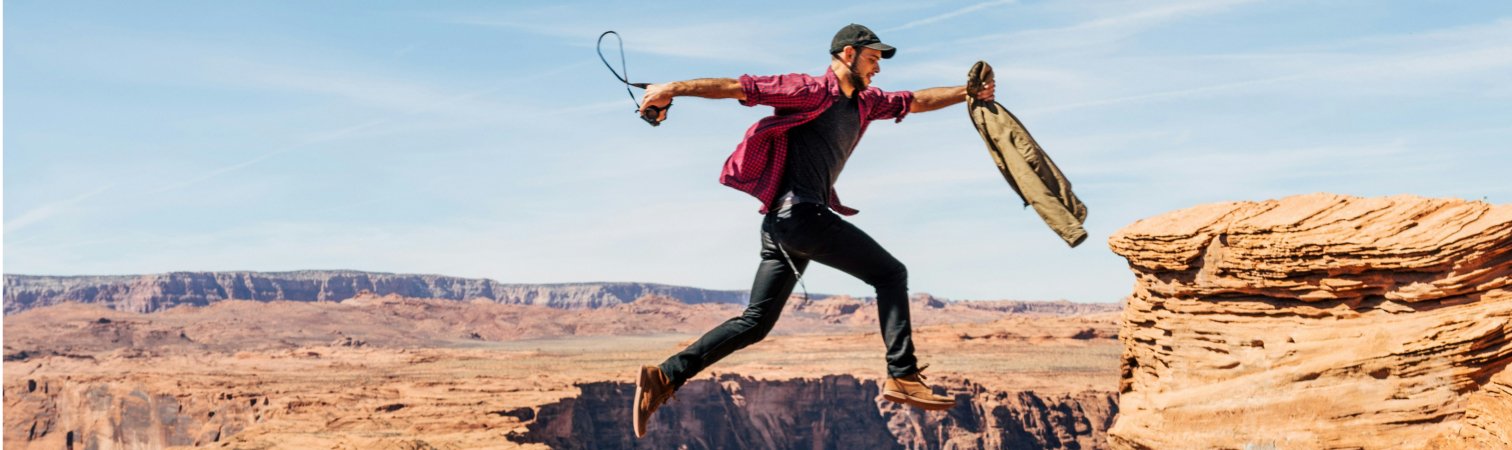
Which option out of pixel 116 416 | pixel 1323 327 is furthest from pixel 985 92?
pixel 116 416

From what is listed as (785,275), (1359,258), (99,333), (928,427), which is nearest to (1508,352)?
(1359,258)

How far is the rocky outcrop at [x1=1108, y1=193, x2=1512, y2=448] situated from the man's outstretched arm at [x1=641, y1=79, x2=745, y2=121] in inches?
227

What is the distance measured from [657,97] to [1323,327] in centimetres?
655

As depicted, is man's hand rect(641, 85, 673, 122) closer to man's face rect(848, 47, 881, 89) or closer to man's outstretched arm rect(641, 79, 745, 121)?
man's outstretched arm rect(641, 79, 745, 121)

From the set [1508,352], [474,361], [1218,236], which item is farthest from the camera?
[474,361]

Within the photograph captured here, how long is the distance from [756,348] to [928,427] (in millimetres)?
25401

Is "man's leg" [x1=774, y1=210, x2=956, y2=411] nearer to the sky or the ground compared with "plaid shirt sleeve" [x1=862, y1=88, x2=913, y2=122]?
nearer to the ground

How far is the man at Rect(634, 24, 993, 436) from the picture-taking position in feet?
16.3

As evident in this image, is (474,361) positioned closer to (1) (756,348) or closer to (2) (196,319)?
(1) (756,348)

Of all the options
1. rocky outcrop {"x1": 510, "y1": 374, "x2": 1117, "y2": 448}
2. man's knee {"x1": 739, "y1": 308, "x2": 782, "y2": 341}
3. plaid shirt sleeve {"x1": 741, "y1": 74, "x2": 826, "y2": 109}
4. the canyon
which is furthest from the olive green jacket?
rocky outcrop {"x1": 510, "y1": 374, "x2": 1117, "y2": 448}

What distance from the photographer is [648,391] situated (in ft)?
16.6

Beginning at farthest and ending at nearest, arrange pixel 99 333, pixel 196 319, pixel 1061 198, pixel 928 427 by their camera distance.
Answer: pixel 196 319, pixel 99 333, pixel 928 427, pixel 1061 198

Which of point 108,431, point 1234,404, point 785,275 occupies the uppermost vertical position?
point 785,275

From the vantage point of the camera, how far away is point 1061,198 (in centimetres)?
499
